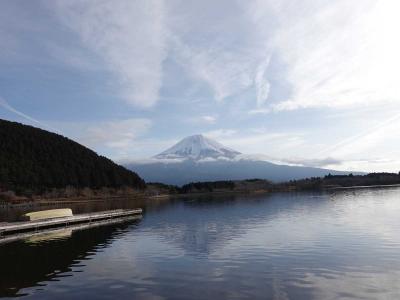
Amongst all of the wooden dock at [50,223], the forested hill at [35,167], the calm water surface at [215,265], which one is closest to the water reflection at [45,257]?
the calm water surface at [215,265]

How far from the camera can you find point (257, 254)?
3166 cm

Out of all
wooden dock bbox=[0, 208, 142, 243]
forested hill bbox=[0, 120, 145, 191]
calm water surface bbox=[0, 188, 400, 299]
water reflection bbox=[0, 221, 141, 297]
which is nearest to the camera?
calm water surface bbox=[0, 188, 400, 299]

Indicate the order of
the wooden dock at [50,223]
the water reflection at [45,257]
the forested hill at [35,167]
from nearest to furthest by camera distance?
the water reflection at [45,257], the wooden dock at [50,223], the forested hill at [35,167]

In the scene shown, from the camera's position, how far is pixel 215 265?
1110 inches

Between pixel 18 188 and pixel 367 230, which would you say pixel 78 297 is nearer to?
pixel 367 230

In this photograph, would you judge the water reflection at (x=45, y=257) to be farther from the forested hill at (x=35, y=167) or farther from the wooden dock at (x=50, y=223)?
the forested hill at (x=35, y=167)

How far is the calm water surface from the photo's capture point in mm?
22000

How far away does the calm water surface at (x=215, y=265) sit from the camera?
72.2 ft

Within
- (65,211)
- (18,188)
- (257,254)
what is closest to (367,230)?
(257,254)

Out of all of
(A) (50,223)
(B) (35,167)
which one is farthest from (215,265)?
(B) (35,167)

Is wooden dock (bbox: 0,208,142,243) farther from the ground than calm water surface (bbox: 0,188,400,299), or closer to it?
farther from the ground

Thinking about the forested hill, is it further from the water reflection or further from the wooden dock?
the water reflection

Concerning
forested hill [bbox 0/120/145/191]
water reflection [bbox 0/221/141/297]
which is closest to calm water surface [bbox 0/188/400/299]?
water reflection [bbox 0/221/141/297]

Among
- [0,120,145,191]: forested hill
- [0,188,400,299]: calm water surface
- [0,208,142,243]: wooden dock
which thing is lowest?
[0,188,400,299]: calm water surface
